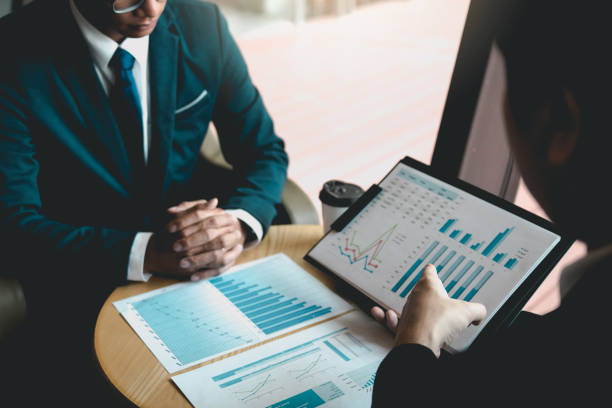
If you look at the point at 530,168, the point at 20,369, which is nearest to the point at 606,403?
the point at 530,168

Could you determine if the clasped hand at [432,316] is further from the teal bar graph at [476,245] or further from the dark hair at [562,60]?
the dark hair at [562,60]

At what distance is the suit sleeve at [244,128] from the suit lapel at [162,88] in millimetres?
162

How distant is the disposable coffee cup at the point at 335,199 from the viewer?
1.29 meters

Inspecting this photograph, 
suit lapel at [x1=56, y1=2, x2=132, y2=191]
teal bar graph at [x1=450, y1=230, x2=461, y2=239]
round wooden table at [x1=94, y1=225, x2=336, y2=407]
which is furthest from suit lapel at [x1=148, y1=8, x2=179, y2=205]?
teal bar graph at [x1=450, y1=230, x2=461, y2=239]

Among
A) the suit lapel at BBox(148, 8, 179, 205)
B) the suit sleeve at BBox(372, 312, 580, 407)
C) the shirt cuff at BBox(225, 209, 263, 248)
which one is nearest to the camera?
the suit sleeve at BBox(372, 312, 580, 407)

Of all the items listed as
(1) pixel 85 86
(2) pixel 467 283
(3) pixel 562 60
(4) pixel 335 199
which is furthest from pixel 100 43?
(3) pixel 562 60

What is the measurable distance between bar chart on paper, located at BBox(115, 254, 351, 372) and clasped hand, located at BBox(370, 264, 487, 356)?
284mm

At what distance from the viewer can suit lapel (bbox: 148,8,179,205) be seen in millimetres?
1466

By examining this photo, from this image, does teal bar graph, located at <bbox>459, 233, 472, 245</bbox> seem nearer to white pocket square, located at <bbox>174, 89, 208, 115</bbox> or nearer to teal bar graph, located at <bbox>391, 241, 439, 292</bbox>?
teal bar graph, located at <bbox>391, 241, 439, 292</bbox>

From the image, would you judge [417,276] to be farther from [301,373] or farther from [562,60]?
[562,60]

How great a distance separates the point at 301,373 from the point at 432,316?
0.27 metres

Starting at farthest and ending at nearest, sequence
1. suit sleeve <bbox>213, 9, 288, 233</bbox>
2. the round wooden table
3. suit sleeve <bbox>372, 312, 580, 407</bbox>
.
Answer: suit sleeve <bbox>213, 9, 288, 233</bbox>
the round wooden table
suit sleeve <bbox>372, 312, 580, 407</bbox>

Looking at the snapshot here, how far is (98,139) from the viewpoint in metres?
1.41

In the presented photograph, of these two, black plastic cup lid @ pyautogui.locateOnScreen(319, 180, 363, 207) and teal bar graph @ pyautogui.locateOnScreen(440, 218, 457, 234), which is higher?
teal bar graph @ pyautogui.locateOnScreen(440, 218, 457, 234)
